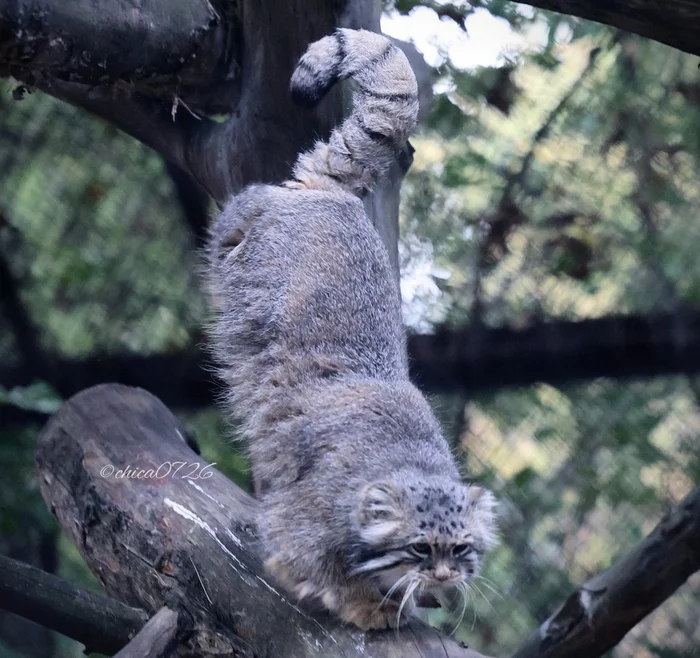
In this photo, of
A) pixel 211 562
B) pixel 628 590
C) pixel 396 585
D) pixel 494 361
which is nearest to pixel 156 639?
pixel 211 562

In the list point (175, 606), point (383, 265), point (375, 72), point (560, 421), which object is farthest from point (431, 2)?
point (175, 606)

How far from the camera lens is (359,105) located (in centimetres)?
256

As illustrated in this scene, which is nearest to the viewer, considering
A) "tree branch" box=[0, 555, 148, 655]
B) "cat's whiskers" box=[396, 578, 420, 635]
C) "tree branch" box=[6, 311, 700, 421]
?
"cat's whiskers" box=[396, 578, 420, 635]

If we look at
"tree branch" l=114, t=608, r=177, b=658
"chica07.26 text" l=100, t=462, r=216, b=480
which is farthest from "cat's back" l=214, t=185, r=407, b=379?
"tree branch" l=114, t=608, r=177, b=658

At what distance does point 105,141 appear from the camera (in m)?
3.32

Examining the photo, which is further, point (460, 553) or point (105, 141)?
point (105, 141)

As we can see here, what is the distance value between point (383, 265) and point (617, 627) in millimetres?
1087

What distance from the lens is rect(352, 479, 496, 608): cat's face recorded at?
71.3 inches

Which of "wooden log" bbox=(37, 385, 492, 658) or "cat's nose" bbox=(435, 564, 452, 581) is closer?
"cat's nose" bbox=(435, 564, 452, 581)

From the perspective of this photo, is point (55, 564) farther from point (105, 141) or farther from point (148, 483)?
point (105, 141)

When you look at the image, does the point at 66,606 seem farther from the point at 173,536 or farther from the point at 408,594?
the point at 408,594

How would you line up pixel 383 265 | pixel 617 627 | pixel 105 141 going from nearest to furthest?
pixel 617 627 → pixel 383 265 → pixel 105 141

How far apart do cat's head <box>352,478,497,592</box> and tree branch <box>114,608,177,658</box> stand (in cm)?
46

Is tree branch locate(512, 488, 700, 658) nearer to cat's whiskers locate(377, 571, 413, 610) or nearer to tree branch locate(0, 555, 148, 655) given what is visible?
cat's whiskers locate(377, 571, 413, 610)
